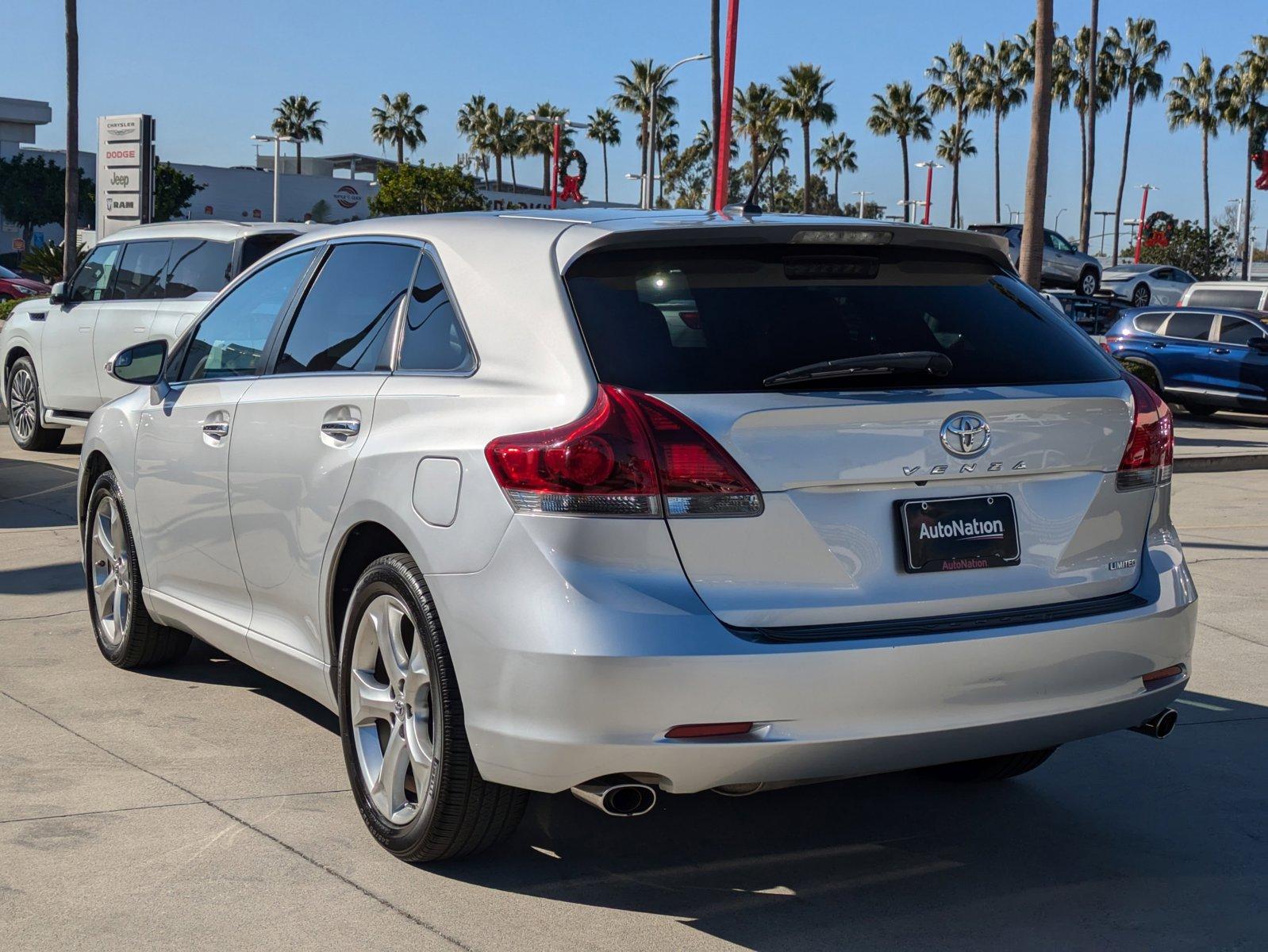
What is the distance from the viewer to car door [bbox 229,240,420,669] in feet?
14.2

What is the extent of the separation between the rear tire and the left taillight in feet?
5.75

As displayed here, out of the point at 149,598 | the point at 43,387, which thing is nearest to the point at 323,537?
the point at 149,598

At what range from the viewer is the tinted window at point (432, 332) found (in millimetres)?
4023

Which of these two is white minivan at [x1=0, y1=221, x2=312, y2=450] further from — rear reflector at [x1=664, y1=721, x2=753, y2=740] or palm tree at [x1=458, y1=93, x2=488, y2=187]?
palm tree at [x1=458, y1=93, x2=488, y2=187]

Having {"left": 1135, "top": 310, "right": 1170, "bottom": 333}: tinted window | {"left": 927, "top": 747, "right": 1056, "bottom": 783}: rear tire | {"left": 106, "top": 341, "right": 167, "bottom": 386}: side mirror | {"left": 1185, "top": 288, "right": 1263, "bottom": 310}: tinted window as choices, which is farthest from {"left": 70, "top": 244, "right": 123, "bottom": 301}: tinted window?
{"left": 1185, "top": 288, "right": 1263, "bottom": 310}: tinted window

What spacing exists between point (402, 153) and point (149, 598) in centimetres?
10118

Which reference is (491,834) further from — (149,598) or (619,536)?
(149,598)

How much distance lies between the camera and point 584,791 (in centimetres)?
354

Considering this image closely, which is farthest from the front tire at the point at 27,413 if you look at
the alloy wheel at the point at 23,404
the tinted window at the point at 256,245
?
the tinted window at the point at 256,245

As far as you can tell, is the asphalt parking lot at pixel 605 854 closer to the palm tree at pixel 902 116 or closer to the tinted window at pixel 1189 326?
the tinted window at pixel 1189 326

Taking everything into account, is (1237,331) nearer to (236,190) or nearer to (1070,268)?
(1070,268)

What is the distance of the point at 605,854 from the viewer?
13.8 ft

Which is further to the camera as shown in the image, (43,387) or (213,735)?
(43,387)

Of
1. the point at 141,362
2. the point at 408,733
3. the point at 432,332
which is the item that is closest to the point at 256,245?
the point at 141,362
